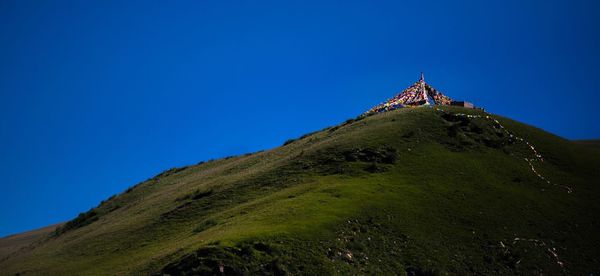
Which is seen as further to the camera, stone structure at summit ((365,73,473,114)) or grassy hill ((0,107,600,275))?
stone structure at summit ((365,73,473,114))

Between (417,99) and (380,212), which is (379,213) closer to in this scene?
(380,212)

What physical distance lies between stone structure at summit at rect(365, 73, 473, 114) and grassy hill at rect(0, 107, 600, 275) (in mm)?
7936

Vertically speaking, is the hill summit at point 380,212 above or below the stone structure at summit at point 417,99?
below

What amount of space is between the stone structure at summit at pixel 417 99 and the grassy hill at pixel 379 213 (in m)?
7.94

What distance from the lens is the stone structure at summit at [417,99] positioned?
77.1 meters

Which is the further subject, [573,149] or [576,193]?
[573,149]

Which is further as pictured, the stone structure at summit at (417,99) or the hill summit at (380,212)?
the stone structure at summit at (417,99)

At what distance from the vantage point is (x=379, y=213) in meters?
42.6

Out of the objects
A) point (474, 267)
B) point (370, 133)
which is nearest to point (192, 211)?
point (370, 133)

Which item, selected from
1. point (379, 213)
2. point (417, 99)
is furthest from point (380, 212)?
point (417, 99)

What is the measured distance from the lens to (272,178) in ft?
184

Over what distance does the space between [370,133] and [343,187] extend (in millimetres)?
15542

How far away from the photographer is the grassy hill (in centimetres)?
3659

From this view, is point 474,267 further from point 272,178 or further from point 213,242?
point 272,178
